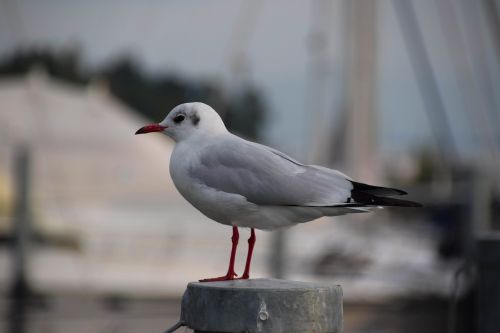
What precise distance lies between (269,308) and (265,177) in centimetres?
65

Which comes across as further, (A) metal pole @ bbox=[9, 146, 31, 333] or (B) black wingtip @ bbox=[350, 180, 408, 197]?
(A) metal pole @ bbox=[9, 146, 31, 333]

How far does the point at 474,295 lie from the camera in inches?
262

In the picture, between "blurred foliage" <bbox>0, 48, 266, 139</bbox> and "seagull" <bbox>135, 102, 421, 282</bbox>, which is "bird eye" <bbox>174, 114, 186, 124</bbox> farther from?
"blurred foliage" <bbox>0, 48, 266, 139</bbox>

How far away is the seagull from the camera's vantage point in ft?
12.0

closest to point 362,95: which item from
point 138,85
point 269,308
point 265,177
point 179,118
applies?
point 179,118

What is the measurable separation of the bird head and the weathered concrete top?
78cm

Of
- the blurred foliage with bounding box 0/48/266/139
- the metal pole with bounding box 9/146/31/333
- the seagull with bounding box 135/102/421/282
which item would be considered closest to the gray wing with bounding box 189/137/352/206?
the seagull with bounding box 135/102/421/282

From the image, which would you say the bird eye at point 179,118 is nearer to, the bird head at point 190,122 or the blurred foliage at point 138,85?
the bird head at point 190,122

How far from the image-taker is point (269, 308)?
3.23 meters

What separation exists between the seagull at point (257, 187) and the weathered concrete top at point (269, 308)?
33cm

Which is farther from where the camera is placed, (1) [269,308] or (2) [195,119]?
(2) [195,119]

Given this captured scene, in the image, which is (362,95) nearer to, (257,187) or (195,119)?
(195,119)

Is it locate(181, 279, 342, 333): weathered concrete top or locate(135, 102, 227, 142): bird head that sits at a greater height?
locate(135, 102, 227, 142): bird head

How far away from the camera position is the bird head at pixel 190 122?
3912mm
